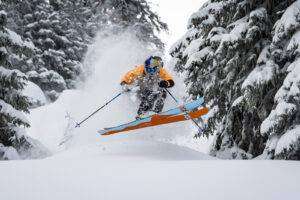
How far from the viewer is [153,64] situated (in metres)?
12.2

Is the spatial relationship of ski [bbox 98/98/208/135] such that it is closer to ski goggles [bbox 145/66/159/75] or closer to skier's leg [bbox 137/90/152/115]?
skier's leg [bbox 137/90/152/115]

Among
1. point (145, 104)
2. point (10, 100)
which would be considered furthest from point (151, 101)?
point (10, 100)

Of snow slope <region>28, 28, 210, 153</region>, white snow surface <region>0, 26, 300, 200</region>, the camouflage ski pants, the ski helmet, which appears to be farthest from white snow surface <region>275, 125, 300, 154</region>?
snow slope <region>28, 28, 210, 153</region>

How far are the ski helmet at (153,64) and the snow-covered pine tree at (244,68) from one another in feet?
1.80

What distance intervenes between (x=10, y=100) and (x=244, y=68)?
5947 mm

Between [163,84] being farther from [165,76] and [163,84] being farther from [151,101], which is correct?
[151,101]

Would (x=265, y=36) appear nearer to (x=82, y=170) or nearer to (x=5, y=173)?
Result: (x=82, y=170)

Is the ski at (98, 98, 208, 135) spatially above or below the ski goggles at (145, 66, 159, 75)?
below

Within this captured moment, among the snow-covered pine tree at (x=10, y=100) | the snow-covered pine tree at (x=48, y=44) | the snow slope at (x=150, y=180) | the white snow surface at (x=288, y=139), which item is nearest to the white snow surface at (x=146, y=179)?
the snow slope at (x=150, y=180)

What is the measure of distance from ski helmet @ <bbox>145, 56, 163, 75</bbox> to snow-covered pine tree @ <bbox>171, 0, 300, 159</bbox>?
0.55 metres

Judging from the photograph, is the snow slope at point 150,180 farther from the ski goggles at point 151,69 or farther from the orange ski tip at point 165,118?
the ski goggles at point 151,69

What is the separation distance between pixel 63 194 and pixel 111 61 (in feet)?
57.7

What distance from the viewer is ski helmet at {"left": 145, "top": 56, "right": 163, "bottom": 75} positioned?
39.8ft

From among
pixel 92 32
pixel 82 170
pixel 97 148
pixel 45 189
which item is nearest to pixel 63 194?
pixel 45 189
